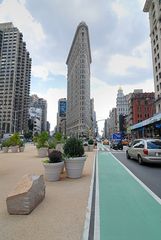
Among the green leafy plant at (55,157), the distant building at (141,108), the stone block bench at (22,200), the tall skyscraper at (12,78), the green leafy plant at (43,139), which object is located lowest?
the stone block bench at (22,200)

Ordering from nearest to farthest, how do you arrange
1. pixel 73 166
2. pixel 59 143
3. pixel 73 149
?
pixel 73 166, pixel 73 149, pixel 59 143

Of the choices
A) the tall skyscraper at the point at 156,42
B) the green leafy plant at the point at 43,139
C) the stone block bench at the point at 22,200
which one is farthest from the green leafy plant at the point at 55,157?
the tall skyscraper at the point at 156,42

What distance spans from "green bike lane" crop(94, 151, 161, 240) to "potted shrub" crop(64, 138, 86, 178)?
2105 millimetres

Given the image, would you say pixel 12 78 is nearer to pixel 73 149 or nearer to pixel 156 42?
pixel 156 42

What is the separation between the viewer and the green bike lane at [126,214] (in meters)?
3.72

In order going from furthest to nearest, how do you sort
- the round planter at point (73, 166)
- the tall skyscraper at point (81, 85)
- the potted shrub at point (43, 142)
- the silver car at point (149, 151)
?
the tall skyscraper at point (81, 85) → the potted shrub at point (43, 142) → the silver car at point (149, 151) → the round planter at point (73, 166)

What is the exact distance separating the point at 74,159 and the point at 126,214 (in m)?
4.67

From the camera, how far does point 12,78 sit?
135 meters

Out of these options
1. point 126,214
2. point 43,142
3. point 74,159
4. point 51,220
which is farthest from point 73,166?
point 43,142

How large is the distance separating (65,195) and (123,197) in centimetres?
177

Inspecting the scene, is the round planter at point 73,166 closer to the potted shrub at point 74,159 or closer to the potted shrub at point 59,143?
the potted shrub at point 74,159

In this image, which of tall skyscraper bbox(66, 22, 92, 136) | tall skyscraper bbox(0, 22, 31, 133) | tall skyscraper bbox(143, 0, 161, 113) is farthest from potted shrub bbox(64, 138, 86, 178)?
tall skyscraper bbox(0, 22, 31, 133)

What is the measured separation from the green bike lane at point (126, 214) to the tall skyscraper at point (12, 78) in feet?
422

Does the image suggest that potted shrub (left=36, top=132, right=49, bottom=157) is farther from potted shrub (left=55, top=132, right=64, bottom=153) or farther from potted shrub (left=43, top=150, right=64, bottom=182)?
potted shrub (left=43, top=150, right=64, bottom=182)
